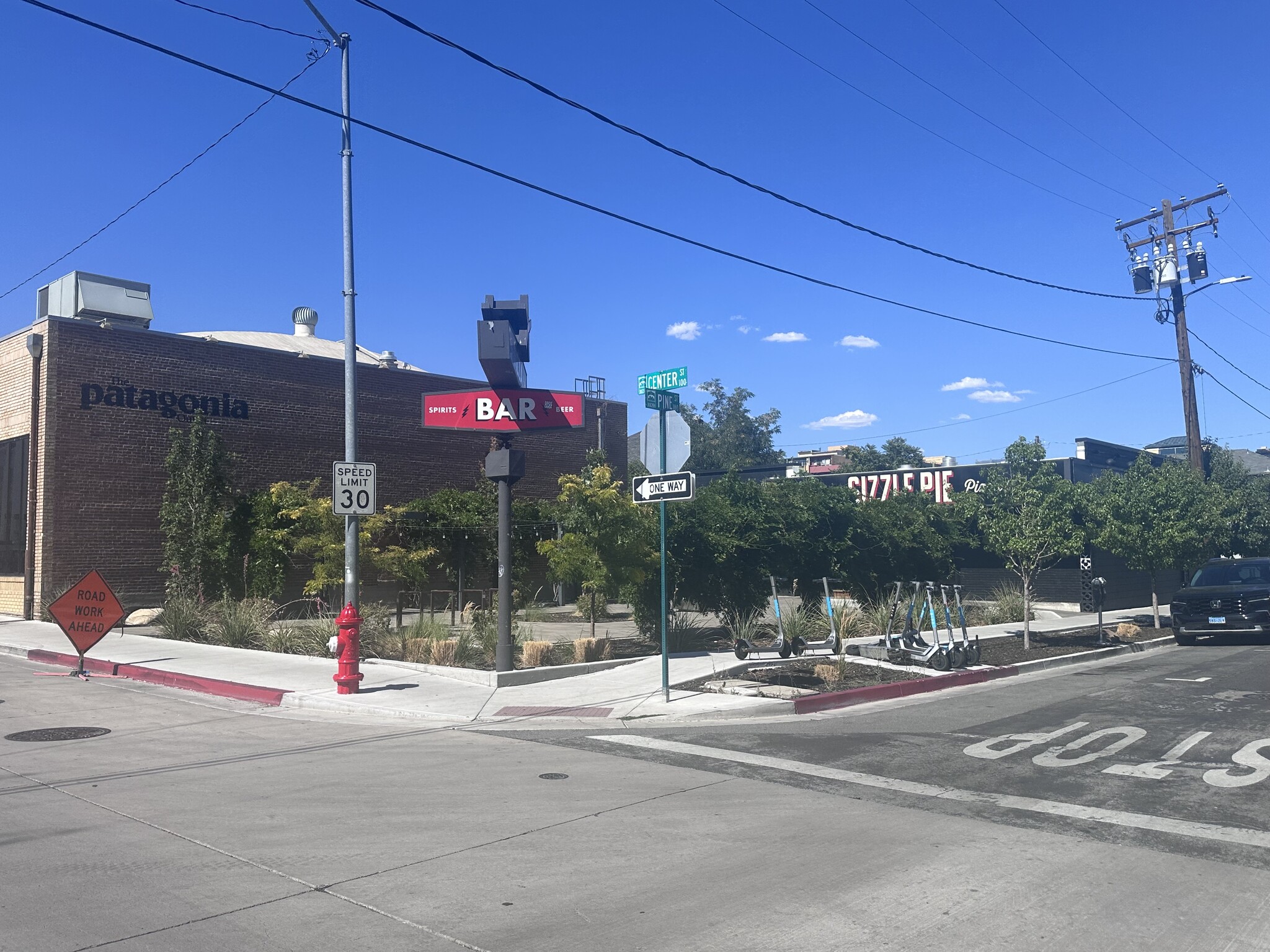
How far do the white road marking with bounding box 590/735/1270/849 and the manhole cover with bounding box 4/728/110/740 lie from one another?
5626 mm

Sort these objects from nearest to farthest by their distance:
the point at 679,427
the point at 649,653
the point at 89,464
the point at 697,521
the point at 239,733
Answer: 1. the point at 239,733
2. the point at 679,427
3. the point at 649,653
4. the point at 697,521
5. the point at 89,464

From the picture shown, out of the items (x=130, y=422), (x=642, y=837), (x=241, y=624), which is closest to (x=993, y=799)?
(x=642, y=837)

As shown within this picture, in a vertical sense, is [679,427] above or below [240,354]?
below

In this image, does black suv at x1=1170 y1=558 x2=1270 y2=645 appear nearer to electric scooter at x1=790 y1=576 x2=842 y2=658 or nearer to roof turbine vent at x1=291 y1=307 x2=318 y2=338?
electric scooter at x1=790 y1=576 x2=842 y2=658

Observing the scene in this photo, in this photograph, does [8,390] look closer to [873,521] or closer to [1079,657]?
[873,521]

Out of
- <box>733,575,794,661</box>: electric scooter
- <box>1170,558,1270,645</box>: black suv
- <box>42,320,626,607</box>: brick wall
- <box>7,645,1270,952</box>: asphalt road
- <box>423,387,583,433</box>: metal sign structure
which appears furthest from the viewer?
<box>42,320,626,607</box>: brick wall

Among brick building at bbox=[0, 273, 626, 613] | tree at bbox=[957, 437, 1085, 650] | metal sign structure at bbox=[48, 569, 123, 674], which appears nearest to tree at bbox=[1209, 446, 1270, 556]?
tree at bbox=[957, 437, 1085, 650]

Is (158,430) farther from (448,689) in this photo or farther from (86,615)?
(448,689)

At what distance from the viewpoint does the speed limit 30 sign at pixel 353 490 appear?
1353 cm

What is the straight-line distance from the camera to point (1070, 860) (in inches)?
238

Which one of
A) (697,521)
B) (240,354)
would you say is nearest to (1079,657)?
(697,521)

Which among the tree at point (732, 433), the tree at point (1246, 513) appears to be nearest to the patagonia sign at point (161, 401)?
the tree at point (1246, 513)

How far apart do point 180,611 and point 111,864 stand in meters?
Result: 15.5

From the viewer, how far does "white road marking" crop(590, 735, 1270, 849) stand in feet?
21.8
